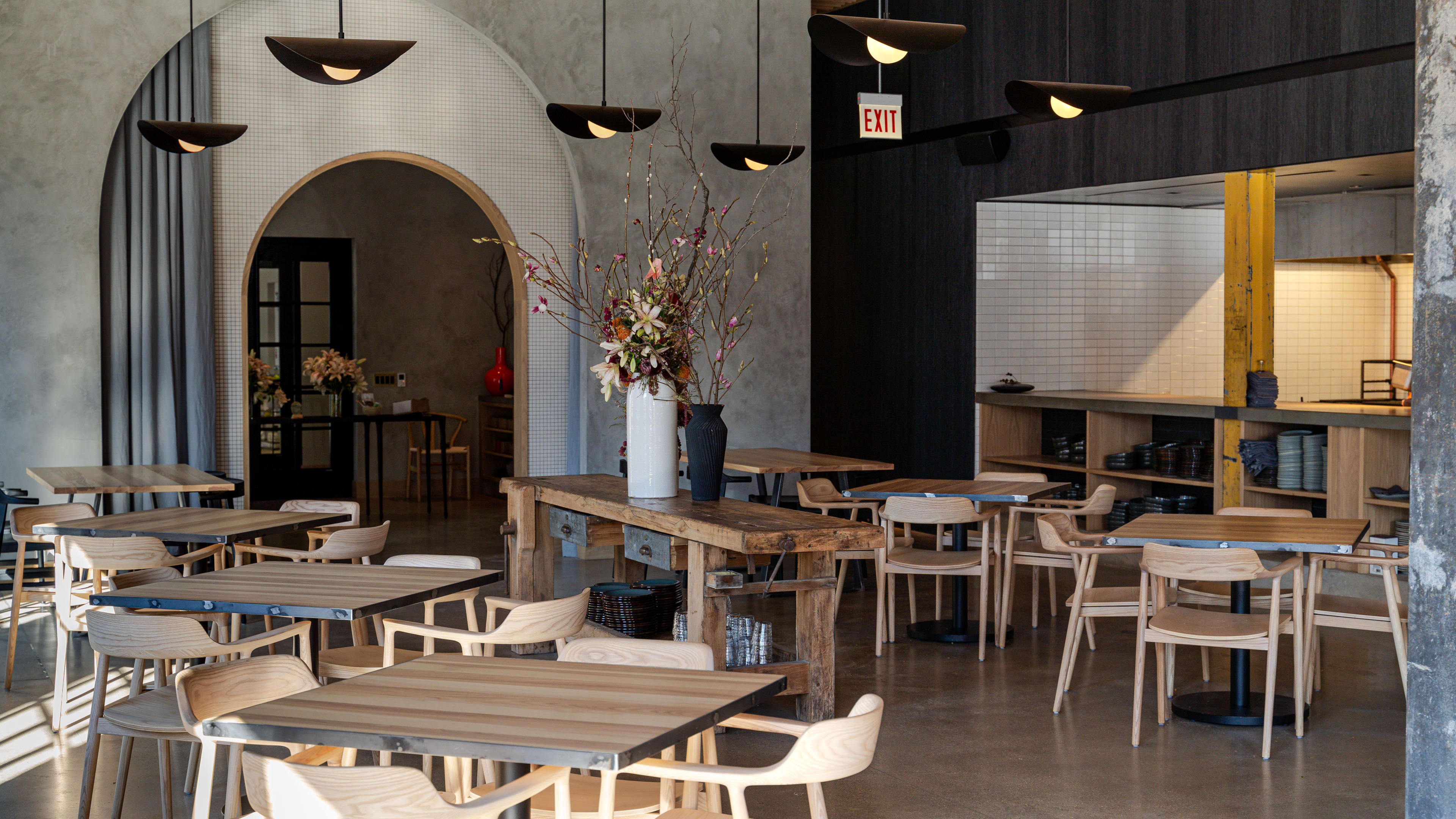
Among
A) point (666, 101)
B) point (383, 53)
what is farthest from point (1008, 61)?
point (383, 53)

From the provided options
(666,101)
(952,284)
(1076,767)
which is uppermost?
(666,101)

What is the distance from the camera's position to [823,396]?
467 inches

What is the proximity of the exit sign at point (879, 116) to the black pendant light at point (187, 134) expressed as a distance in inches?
153

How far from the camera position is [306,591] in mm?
4055

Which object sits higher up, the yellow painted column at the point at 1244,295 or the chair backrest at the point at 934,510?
the yellow painted column at the point at 1244,295

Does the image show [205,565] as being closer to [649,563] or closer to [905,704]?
[649,563]

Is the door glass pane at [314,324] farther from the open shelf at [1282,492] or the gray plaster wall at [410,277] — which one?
the open shelf at [1282,492]

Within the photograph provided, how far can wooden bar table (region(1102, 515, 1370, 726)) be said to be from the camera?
5055 millimetres

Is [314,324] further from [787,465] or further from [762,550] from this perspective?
[762,550]

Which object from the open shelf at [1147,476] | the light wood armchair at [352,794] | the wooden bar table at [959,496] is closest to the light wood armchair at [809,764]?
the light wood armchair at [352,794]

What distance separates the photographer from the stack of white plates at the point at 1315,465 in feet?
25.5

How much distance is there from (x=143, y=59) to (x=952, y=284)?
5.88 metres

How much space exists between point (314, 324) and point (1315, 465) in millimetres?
9407

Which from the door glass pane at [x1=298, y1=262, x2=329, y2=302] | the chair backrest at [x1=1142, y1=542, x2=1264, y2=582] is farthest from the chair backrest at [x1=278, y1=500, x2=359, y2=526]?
the door glass pane at [x1=298, y1=262, x2=329, y2=302]
